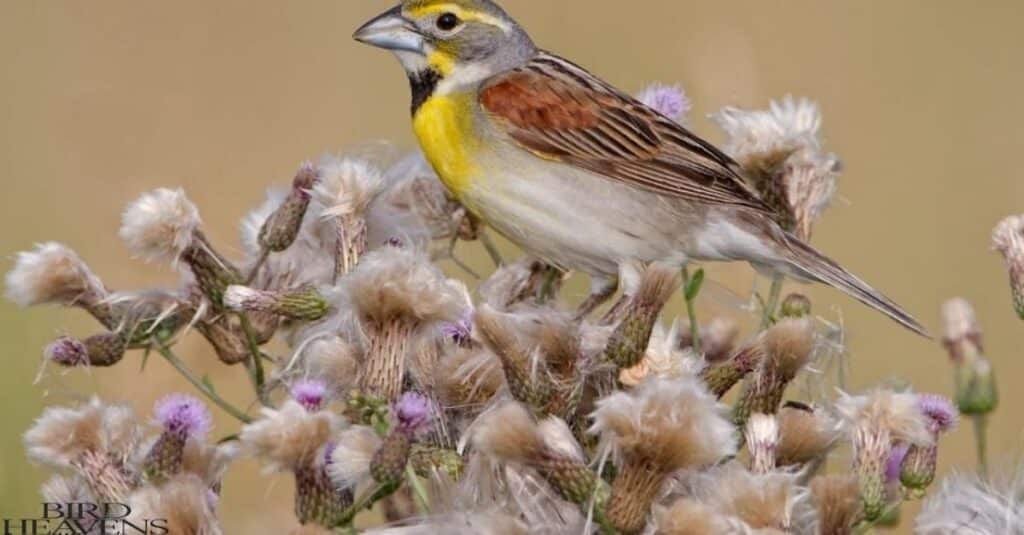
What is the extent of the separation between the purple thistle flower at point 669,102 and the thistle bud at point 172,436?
1.65m

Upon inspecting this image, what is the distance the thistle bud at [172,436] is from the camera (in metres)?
2.43

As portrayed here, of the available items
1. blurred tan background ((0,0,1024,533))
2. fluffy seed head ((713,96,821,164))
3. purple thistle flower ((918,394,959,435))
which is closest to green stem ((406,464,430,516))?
purple thistle flower ((918,394,959,435))

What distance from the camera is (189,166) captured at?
6.54 metres

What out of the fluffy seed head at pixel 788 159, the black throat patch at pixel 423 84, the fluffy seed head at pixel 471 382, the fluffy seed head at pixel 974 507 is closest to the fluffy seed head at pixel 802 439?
the fluffy seed head at pixel 974 507

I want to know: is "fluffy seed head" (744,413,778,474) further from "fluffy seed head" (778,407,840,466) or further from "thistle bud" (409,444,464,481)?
"thistle bud" (409,444,464,481)

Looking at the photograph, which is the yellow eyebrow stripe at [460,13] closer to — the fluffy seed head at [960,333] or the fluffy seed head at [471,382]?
the fluffy seed head at [960,333]

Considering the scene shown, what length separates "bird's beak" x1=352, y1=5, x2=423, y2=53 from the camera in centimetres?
403

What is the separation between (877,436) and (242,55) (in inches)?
215

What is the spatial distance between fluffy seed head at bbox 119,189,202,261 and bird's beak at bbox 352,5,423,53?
3.13ft

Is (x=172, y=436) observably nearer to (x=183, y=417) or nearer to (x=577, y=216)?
(x=183, y=417)

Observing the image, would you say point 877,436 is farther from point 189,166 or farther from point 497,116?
point 189,166

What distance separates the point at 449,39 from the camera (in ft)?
14.0

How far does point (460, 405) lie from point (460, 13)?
184 centimetres

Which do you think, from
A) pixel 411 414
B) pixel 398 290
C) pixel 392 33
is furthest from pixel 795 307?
pixel 392 33
